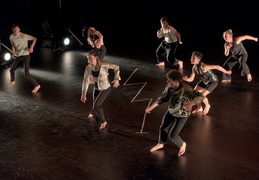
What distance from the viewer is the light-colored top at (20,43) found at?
27.3 ft

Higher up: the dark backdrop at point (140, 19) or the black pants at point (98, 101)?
the dark backdrop at point (140, 19)

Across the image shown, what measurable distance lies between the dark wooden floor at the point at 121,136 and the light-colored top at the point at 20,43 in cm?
95

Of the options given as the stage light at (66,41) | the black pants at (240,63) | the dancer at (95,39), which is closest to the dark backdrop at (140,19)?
the stage light at (66,41)

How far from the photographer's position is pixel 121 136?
21.1 feet

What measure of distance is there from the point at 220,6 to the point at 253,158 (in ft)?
36.4

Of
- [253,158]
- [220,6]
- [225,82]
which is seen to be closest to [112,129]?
[253,158]

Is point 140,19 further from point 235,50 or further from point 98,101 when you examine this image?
point 98,101

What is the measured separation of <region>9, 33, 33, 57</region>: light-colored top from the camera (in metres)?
8.32

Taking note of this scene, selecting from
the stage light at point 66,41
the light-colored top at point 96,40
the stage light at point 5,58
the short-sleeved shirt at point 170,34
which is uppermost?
the short-sleeved shirt at point 170,34

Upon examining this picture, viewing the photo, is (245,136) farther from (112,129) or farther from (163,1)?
(163,1)

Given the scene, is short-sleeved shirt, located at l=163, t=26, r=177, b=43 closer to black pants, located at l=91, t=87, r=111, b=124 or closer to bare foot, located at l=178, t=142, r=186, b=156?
black pants, located at l=91, t=87, r=111, b=124

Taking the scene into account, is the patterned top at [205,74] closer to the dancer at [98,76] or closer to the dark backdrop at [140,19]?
the dancer at [98,76]

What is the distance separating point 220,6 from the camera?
1558 centimetres

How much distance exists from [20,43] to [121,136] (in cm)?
344
